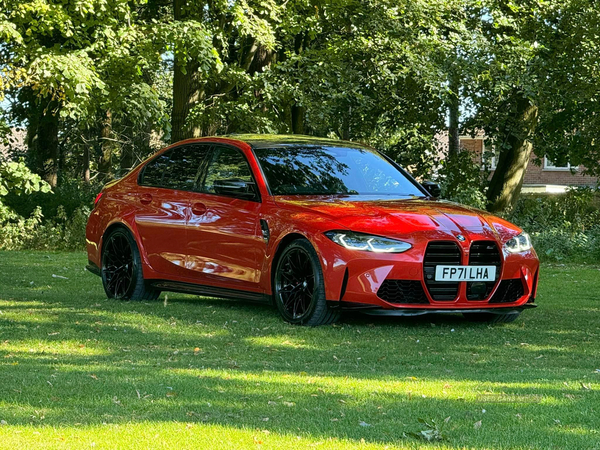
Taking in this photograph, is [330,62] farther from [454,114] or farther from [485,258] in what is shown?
[485,258]

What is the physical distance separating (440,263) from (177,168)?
344cm

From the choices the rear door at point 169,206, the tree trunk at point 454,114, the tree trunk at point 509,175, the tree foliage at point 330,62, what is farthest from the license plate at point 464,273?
the tree trunk at point 509,175

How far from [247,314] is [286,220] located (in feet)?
4.32

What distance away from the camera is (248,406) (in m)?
5.48

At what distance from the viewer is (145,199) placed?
1116cm

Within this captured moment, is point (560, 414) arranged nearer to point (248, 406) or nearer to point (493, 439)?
point (493, 439)

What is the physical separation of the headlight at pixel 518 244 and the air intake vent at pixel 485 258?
16 cm

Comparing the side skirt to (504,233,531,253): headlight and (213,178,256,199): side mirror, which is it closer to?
(213,178,256,199): side mirror

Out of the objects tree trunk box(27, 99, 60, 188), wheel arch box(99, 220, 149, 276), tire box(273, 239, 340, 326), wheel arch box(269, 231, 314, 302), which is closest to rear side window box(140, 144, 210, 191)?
wheel arch box(99, 220, 149, 276)

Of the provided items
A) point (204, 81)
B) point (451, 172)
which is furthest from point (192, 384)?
point (451, 172)

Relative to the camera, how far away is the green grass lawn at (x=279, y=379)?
4812 mm

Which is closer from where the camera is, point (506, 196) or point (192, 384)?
point (192, 384)

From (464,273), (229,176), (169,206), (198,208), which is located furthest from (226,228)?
(464,273)

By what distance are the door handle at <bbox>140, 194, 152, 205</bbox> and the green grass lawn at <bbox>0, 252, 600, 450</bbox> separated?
1.09 m
